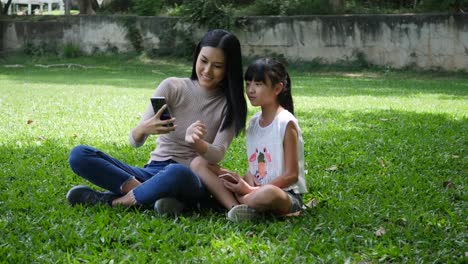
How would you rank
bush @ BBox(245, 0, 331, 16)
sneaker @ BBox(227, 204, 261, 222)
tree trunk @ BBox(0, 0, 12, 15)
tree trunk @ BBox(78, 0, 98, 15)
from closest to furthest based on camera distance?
sneaker @ BBox(227, 204, 261, 222) < bush @ BBox(245, 0, 331, 16) < tree trunk @ BBox(78, 0, 98, 15) < tree trunk @ BBox(0, 0, 12, 15)

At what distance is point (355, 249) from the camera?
121 inches

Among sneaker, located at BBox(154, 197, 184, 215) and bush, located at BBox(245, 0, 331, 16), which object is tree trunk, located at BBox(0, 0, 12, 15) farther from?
sneaker, located at BBox(154, 197, 184, 215)

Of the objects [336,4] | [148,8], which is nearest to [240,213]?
[336,4]

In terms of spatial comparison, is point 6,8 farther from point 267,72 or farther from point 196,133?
point 196,133

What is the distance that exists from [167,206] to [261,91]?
760 millimetres

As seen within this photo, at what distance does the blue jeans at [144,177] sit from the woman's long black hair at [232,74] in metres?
0.38

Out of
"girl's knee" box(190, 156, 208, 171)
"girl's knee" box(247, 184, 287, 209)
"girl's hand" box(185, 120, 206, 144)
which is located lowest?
"girl's knee" box(247, 184, 287, 209)

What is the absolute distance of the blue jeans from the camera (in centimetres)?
Result: 342

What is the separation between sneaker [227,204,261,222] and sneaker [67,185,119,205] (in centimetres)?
72

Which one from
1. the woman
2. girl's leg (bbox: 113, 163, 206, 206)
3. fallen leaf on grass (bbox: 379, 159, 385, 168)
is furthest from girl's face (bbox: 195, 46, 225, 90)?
fallen leaf on grass (bbox: 379, 159, 385, 168)

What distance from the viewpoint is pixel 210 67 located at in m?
3.63

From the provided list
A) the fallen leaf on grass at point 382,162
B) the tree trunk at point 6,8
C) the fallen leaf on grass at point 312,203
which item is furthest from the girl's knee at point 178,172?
the tree trunk at point 6,8

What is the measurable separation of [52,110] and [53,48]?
13814 millimetres

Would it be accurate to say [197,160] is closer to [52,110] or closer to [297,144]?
[297,144]
